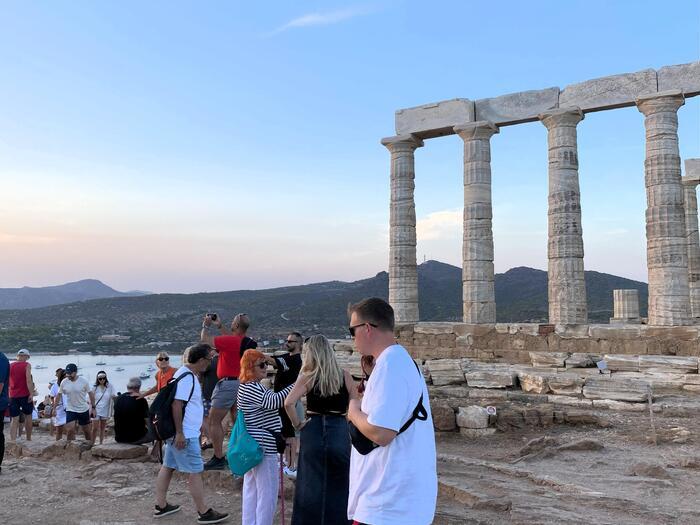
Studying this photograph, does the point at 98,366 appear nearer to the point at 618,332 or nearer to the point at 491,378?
the point at 491,378

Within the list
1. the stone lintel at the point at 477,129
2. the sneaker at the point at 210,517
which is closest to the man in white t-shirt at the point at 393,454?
the sneaker at the point at 210,517

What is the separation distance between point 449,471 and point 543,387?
21.3 feet

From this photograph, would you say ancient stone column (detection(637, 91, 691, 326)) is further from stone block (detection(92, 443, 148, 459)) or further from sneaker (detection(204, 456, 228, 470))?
stone block (detection(92, 443, 148, 459))

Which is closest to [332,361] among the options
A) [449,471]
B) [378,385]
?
[378,385]

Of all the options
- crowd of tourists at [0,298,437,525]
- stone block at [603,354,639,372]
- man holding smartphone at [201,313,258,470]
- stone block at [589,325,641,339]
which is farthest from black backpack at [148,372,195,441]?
stone block at [589,325,641,339]

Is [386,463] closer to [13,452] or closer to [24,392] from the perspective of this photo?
[13,452]

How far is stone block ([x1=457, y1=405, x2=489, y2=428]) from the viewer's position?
1057 cm

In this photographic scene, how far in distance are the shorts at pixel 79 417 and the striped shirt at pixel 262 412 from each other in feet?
22.7

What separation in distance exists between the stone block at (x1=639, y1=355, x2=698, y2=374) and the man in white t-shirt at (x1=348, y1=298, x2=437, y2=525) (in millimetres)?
12928

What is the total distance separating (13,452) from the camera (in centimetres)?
1052

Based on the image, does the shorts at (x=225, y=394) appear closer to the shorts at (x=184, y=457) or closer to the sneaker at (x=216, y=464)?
the sneaker at (x=216, y=464)

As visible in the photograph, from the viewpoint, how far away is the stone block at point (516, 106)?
62.6ft

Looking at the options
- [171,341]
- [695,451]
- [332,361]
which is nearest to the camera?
[332,361]

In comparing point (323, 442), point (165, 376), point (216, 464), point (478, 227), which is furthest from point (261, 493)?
point (478, 227)
